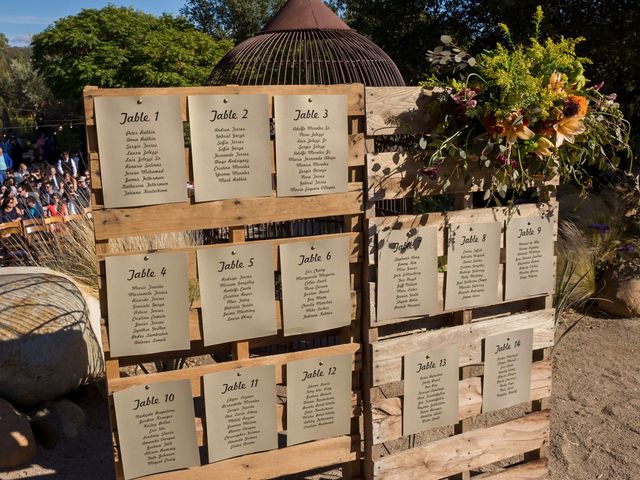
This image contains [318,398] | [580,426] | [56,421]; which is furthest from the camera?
[580,426]

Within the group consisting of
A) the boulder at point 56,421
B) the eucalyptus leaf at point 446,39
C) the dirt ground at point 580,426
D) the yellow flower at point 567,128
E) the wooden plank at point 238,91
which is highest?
the eucalyptus leaf at point 446,39

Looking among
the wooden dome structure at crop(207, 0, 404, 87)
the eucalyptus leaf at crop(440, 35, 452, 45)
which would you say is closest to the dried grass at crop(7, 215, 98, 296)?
the wooden dome structure at crop(207, 0, 404, 87)

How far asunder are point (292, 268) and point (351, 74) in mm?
4692

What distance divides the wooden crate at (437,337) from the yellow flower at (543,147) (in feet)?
0.91

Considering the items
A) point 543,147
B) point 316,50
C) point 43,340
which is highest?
point 316,50

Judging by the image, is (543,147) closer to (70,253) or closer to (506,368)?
(506,368)

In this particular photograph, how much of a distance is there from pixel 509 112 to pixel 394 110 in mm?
494

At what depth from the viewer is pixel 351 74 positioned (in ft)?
23.3

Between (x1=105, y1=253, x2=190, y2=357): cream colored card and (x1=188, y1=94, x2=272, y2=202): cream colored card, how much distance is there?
317mm

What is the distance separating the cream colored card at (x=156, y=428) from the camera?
2.68 m

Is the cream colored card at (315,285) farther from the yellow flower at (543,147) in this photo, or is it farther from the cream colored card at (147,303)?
the yellow flower at (543,147)

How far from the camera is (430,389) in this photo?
3197 millimetres

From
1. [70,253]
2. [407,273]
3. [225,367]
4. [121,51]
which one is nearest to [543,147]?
[407,273]

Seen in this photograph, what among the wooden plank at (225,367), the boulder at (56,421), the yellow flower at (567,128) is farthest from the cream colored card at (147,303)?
the boulder at (56,421)
